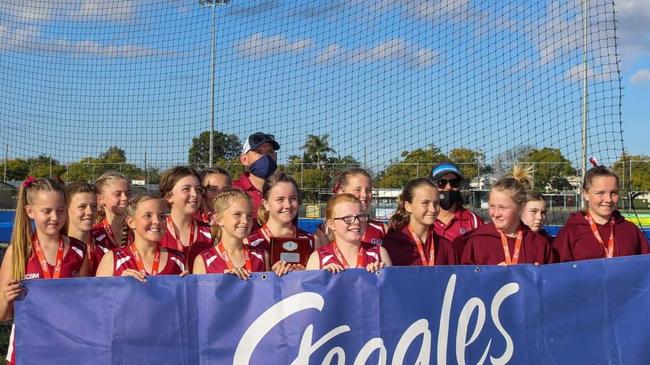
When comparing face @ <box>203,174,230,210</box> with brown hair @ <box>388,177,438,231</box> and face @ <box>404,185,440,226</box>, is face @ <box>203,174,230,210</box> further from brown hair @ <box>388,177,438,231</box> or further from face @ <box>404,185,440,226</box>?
face @ <box>404,185,440,226</box>

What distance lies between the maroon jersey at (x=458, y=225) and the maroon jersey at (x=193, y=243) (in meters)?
1.78

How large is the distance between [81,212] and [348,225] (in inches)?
69.3

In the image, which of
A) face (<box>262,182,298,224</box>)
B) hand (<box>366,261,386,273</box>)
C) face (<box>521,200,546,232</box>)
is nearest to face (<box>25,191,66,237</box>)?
face (<box>262,182,298,224</box>)

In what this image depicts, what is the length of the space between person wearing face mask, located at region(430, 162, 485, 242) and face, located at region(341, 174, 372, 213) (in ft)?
2.15

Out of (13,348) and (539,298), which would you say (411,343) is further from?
(13,348)

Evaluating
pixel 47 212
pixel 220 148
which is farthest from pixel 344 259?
pixel 220 148

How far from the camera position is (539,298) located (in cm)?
395

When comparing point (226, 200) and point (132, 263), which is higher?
point (226, 200)

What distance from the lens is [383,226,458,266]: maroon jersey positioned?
4.50 m

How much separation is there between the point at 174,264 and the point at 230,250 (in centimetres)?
33

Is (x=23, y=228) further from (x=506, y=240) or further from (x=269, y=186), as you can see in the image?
(x=506, y=240)

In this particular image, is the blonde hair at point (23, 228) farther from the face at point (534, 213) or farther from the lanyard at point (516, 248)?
the face at point (534, 213)

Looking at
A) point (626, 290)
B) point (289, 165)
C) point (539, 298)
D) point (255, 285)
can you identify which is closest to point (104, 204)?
point (255, 285)

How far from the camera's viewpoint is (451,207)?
5535 mm
